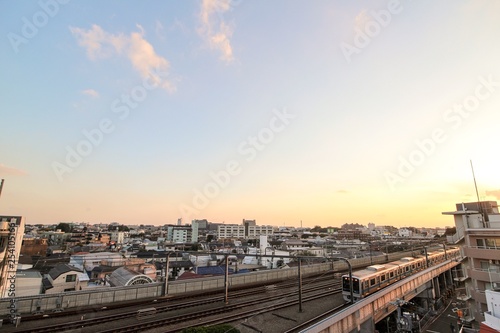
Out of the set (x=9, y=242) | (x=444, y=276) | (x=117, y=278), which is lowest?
(x=444, y=276)

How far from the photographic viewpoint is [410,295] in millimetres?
26297

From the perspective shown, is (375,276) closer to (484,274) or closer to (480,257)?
(484,274)

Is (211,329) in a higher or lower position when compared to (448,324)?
higher

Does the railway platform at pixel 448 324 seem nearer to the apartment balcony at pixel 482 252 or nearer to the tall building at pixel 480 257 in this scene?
the tall building at pixel 480 257

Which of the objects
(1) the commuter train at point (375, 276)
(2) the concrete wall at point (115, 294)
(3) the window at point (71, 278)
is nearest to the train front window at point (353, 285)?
(1) the commuter train at point (375, 276)

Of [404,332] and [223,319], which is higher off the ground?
[223,319]

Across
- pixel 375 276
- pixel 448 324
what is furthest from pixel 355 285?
pixel 448 324

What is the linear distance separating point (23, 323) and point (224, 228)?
11986 cm

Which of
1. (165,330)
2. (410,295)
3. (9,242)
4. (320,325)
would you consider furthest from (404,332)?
(9,242)

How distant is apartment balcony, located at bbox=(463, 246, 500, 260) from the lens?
67.5 ft

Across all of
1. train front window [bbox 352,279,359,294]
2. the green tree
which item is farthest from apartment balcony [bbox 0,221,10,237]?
train front window [bbox 352,279,359,294]

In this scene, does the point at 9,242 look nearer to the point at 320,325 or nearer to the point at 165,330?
the point at 165,330

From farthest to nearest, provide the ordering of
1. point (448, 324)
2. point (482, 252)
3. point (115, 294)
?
point (448, 324), point (482, 252), point (115, 294)

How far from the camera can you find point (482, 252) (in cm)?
2130
